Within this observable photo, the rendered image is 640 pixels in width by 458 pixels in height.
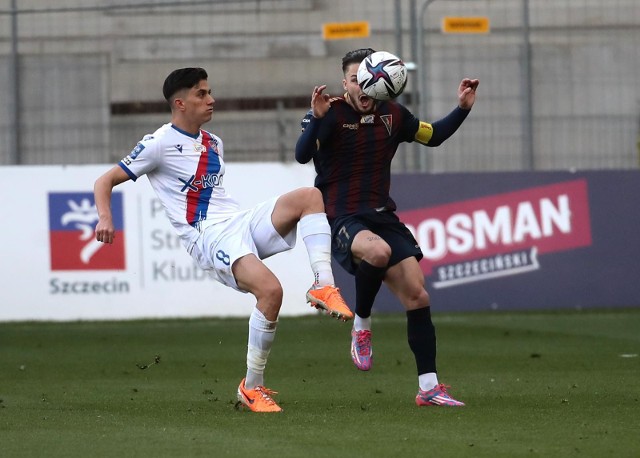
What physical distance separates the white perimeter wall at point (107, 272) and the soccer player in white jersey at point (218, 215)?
765cm

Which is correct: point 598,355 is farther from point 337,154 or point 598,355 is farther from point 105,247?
point 105,247

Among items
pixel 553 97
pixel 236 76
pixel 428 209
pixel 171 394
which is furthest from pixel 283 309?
pixel 171 394

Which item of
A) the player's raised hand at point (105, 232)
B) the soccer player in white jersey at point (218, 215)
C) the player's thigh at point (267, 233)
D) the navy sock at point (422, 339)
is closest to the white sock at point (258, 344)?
the soccer player in white jersey at point (218, 215)

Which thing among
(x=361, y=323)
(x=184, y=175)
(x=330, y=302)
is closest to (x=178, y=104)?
(x=184, y=175)

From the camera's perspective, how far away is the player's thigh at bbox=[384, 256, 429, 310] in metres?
8.15

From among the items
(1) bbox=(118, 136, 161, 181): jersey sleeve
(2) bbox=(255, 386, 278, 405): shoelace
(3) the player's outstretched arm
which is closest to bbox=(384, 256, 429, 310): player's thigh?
(2) bbox=(255, 386, 278, 405): shoelace

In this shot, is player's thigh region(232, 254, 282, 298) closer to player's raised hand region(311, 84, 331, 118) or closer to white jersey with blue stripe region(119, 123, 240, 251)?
white jersey with blue stripe region(119, 123, 240, 251)

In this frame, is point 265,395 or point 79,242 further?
point 79,242

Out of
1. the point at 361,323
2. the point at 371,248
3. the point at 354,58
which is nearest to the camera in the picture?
the point at 371,248

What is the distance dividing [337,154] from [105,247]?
311 inches

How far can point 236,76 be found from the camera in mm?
17312

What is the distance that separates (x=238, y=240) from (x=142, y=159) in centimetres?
73

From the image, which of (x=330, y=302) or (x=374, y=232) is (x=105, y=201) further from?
(x=374, y=232)

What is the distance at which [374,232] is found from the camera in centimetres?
830
